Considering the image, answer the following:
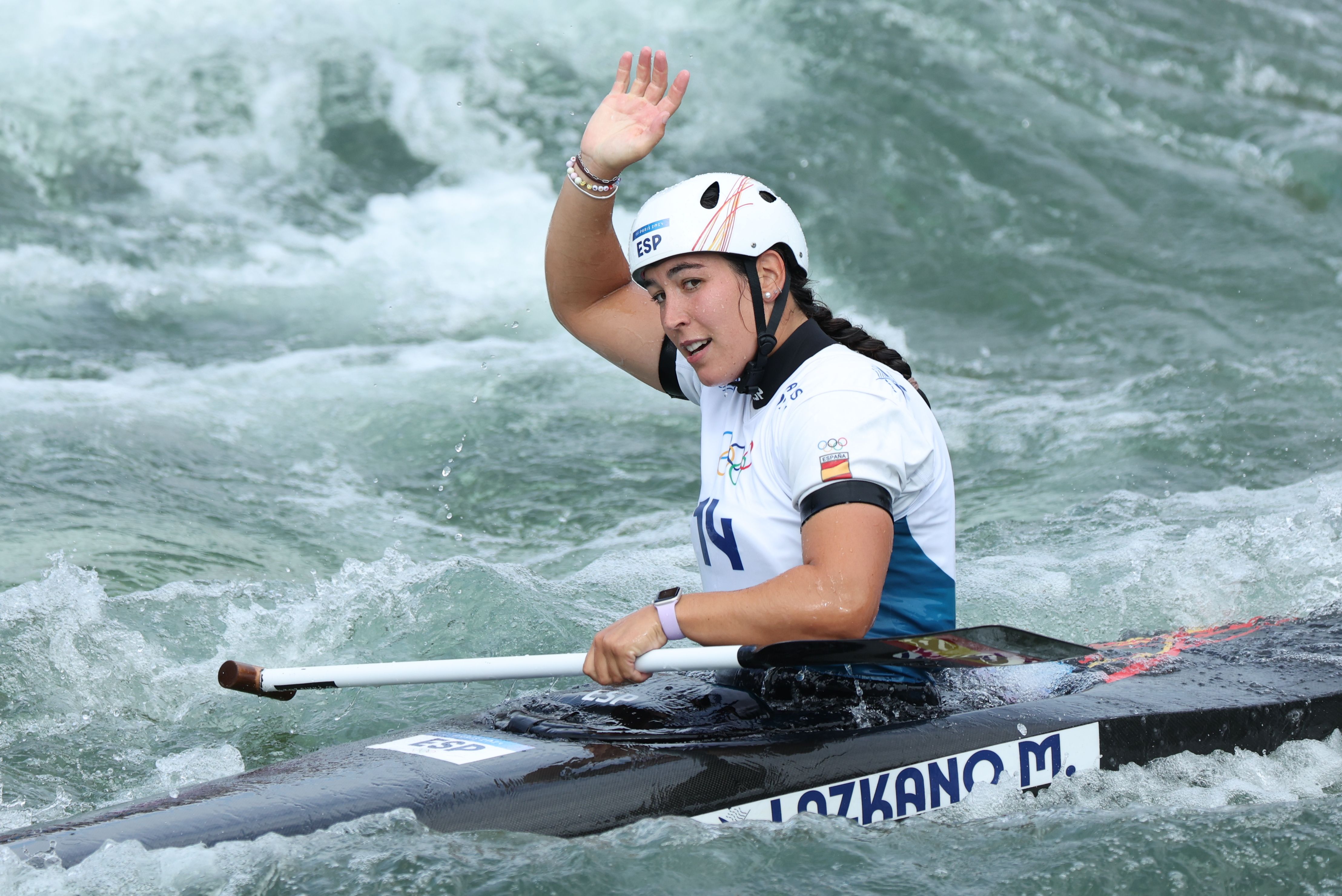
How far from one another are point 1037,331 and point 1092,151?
9.39ft

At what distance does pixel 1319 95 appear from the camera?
12.8 m

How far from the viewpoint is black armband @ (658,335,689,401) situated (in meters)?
3.81

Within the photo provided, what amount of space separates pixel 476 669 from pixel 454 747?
0.19 meters

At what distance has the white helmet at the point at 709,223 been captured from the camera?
10.4 ft

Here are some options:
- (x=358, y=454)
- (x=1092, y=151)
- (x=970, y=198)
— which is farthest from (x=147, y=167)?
(x=1092, y=151)

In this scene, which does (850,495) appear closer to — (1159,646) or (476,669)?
(476,669)

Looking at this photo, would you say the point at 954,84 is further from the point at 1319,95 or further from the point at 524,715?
the point at 524,715

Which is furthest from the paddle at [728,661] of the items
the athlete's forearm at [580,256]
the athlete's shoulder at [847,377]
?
the athlete's forearm at [580,256]

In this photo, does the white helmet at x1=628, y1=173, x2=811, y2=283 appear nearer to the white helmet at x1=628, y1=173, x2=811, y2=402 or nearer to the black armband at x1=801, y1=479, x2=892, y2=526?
the white helmet at x1=628, y1=173, x2=811, y2=402

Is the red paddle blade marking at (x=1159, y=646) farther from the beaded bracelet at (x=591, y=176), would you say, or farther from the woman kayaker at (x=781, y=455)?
the beaded bracelet at (x=591, y=176)

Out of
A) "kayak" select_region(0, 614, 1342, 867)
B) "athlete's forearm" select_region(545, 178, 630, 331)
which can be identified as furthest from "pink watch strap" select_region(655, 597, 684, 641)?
"athlete's forearm" select_region(545, 178, 630, 331)

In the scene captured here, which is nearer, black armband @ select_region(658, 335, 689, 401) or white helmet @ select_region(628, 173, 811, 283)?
white helmet @ select_region(628, 173, 811, 283)

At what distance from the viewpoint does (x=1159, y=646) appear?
4.12 m

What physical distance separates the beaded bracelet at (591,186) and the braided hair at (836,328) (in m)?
0.59
